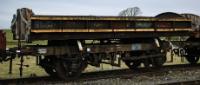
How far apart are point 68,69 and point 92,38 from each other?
4.76 feet

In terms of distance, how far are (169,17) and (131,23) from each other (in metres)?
2.72

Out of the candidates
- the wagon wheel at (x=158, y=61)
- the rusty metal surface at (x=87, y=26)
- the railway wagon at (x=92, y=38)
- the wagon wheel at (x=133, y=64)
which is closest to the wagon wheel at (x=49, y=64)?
the railway wagon at (x=92, y=38)

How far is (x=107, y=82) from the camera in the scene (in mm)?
13984

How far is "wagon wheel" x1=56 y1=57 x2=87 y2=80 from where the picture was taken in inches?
588

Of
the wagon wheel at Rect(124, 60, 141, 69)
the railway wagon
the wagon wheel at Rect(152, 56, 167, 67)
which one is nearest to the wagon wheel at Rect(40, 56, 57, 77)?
the railway wagon

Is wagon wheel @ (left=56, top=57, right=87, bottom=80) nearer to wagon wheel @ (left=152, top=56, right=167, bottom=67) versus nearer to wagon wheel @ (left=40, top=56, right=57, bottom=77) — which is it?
wagon wheel @ (left=40, top=56, right=57, bottom=77)

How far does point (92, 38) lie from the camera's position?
1550 centimetres

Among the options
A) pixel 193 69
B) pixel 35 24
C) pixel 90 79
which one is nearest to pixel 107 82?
pixel 90 79

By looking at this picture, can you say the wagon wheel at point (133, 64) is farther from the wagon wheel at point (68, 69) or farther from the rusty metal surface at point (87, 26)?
the wagon wheel at point (68, 69)

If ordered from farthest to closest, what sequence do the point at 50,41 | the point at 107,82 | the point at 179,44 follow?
the point at 179,44
the point at 50,41
the point at 107,82

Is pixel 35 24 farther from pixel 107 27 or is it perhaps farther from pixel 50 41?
pixel 107 27

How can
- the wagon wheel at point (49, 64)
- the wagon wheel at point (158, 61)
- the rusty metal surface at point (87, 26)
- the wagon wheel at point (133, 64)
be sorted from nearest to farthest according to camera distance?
the rusty metal surface at point (87, 26) < the wagon wheel at point (49, 64) < the wagon wheel at point (158, 61) < the wagon wheel at point (133, 64)

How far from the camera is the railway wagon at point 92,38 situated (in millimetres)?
14383

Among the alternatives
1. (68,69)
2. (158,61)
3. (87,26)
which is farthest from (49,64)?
(158,61)
